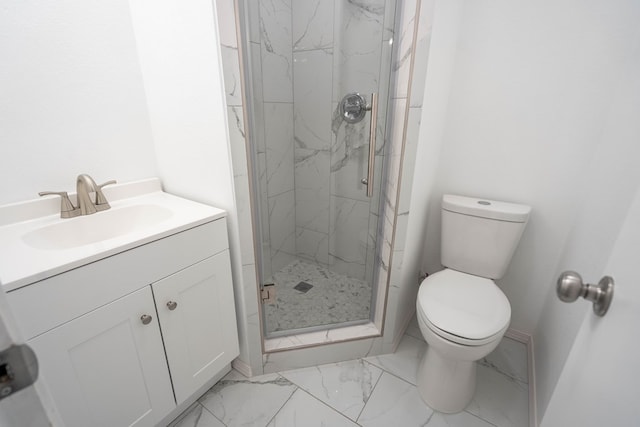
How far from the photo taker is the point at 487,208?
1.43 meters

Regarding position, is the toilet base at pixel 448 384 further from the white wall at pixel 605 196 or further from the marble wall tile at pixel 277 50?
the marble wall tile at pixel 277 50

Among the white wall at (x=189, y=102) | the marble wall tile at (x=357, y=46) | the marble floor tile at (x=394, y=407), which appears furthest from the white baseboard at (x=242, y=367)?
the marble wall tile at (x=357, y=46)

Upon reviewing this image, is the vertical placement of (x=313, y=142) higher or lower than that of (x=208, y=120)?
lower

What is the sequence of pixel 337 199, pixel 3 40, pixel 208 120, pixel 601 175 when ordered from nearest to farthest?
pixel 3 40
pixel 208 120
pixel 601 175
pixel 337 199

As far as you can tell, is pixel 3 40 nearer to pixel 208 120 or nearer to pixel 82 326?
pixel 208 120

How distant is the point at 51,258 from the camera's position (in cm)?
80

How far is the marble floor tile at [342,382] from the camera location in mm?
1327

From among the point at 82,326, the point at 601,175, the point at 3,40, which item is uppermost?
the point at 3,40

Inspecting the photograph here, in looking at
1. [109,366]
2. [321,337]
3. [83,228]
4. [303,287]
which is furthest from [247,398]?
[83,228]

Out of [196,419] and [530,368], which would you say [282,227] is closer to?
[196,419]

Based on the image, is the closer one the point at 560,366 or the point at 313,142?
the point at 560,366

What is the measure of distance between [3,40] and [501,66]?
202cm

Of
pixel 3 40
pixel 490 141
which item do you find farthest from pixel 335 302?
pixel 3 40

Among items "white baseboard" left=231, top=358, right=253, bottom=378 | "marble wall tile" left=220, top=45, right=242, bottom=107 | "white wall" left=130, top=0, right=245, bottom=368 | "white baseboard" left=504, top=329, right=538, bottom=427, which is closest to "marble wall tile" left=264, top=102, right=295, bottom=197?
"white wall" left=130, top=0, right=245, bottom=368
